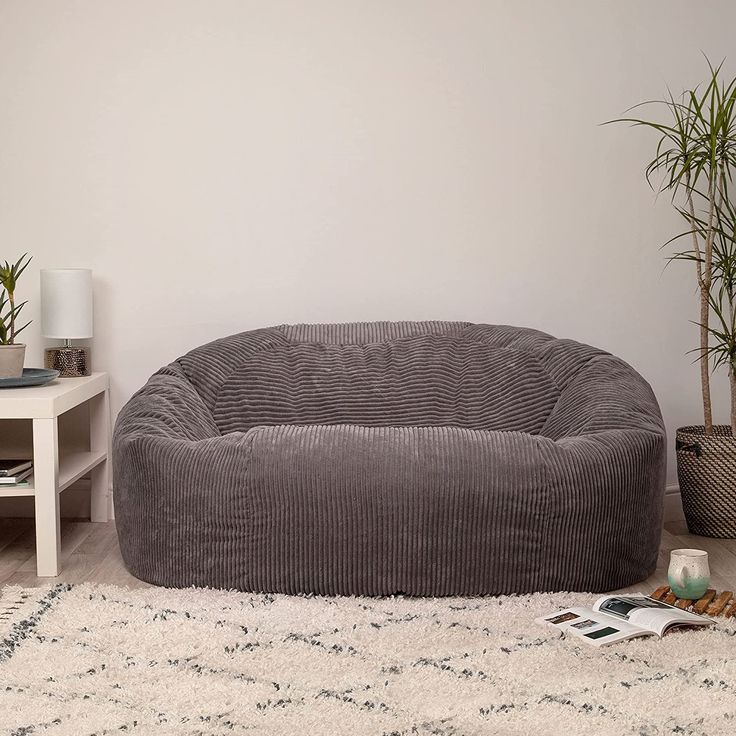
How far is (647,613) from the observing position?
2.48m

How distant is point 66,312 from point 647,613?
7.55 ft

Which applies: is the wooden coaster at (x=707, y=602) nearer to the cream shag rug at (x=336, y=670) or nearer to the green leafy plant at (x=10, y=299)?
the cream shag rug at (x=336, y=670)

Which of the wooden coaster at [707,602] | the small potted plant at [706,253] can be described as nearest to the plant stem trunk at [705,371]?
the small potted plant at [706,253]

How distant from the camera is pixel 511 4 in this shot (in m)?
3.97

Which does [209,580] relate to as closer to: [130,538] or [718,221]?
[130,538]

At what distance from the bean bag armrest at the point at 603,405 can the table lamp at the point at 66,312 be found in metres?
1.73

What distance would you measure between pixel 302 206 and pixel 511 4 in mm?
1167

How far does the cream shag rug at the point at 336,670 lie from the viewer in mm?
1949

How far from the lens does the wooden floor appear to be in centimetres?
304

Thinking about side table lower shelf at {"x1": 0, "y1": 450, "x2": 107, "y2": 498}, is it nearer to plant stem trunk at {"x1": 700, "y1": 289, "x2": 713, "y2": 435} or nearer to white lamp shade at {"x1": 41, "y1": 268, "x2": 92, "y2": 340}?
white lamp shade at {"x1": 41, "y1": 268, "x2": 92, "y2": 340}

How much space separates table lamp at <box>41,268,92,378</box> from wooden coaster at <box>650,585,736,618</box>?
7.26 feet

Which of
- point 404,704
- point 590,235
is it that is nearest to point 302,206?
point 590,235

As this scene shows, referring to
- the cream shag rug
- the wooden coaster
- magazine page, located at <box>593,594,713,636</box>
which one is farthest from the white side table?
the wooden coaster

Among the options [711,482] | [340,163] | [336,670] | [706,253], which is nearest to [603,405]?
[711,482]
